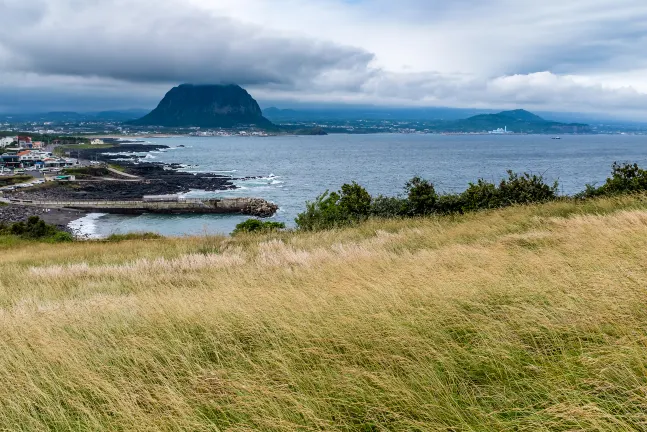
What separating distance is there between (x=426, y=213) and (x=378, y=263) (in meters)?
15.0

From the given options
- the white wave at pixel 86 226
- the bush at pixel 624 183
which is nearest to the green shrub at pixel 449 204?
the bush at pixel 624 183

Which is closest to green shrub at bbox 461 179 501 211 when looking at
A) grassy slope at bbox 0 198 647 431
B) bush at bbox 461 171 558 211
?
bush at bbox 461 171 558 211

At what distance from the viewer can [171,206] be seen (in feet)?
265

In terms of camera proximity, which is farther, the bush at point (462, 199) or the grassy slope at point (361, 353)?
the bush at point (462, 199)

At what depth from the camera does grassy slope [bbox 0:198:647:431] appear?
11.6ft

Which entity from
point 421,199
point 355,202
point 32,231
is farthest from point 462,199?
point 32,231

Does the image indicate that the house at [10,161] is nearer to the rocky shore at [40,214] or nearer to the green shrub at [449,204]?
the rocky shore at [40,214]

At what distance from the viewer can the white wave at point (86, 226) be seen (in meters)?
58.3

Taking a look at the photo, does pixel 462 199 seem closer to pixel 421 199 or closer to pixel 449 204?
pixel 449 204

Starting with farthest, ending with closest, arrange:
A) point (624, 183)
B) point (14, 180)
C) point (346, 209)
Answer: point (14, 180), point (346, 209), point (624, 183)

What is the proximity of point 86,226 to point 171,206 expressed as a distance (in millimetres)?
17229

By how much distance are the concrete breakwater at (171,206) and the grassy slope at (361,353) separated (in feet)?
227

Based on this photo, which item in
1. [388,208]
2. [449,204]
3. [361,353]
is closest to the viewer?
[361,353]

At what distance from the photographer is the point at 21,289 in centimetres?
1080
